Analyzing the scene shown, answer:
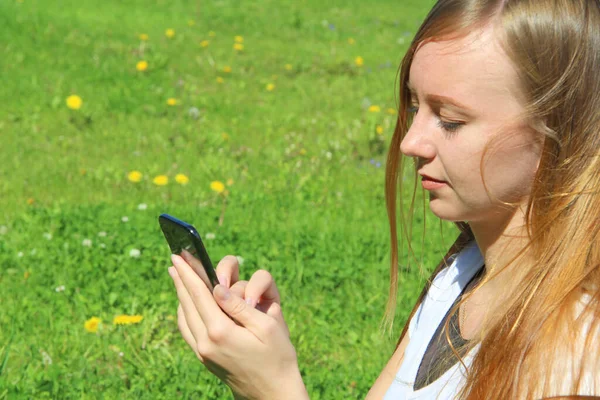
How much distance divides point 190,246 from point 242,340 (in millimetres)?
207

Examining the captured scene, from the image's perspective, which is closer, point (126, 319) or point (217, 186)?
point (126, 319)

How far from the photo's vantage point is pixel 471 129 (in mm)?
1637

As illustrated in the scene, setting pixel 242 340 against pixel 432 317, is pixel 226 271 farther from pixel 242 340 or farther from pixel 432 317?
pixel 432 317

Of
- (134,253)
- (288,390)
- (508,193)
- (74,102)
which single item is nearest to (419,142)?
(508,193)

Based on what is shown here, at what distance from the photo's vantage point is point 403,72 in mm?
1856

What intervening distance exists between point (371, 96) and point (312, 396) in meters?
4.06

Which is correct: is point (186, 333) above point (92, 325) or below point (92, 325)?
above

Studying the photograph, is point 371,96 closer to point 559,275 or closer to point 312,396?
point 312,396

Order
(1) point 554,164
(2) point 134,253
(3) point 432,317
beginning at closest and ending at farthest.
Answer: (1) point 554,164
(3) point 432,317
(2) point 134,253

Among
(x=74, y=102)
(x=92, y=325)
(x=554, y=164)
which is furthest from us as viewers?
(x=74, y=102)

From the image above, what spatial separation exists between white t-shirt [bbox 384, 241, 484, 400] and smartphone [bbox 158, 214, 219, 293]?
1.54ft

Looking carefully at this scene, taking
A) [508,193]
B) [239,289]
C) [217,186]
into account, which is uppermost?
[508,193]

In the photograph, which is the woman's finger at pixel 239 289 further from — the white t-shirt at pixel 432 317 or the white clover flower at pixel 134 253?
the white clover flower at pixel 134 253

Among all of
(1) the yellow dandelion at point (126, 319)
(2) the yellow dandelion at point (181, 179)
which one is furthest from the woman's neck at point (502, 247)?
(2) the yellow dandelion at point (181, 179)
